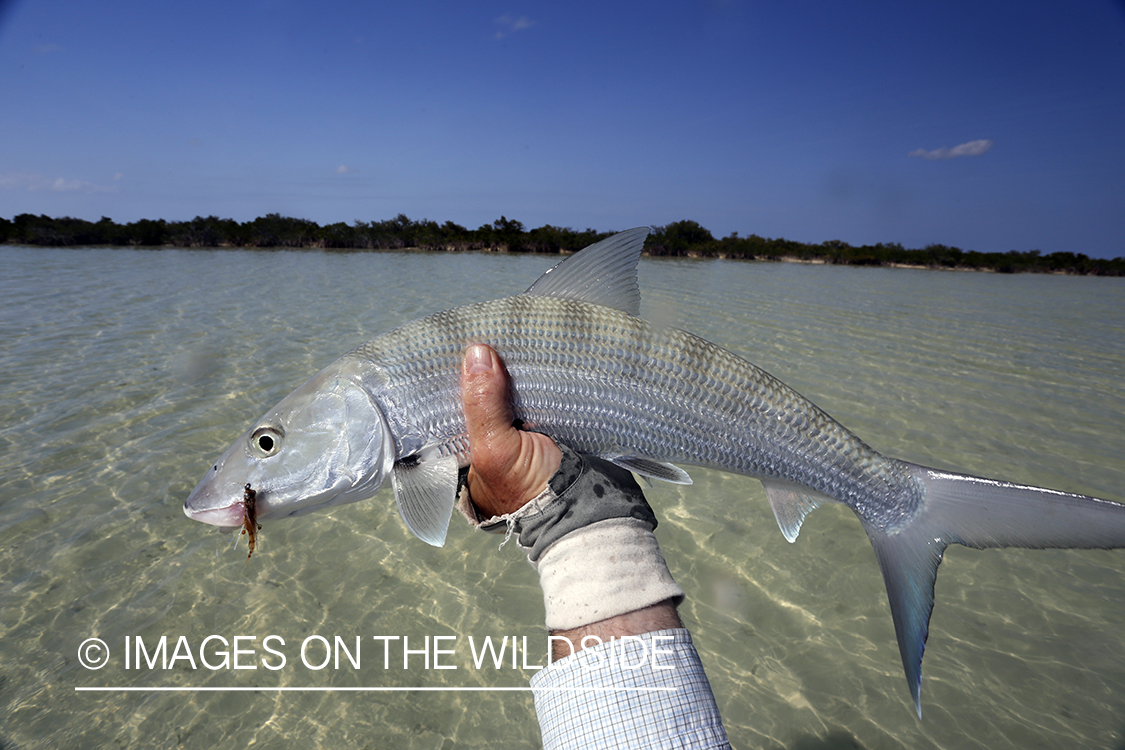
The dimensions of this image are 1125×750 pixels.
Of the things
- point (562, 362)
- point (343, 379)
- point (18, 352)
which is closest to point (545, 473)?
point (562, 362)

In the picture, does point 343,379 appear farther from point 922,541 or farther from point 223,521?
point 922,541

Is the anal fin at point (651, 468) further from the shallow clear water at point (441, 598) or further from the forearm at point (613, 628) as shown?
the shallow clear water at point (441, 598)

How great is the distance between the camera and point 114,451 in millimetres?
5512

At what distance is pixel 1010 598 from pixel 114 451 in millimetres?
8666

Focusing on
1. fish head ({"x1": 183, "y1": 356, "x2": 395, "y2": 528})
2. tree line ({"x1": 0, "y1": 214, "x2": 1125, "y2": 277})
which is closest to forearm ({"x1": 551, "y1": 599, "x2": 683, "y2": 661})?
fish head ({"x1": 183, "y1": 356, "x2": 395, "y2": 528})

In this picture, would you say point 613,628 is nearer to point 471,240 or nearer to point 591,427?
point 591,427

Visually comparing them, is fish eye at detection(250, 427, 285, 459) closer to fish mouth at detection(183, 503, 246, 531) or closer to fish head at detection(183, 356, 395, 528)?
fish head at detection(183, 356, 395, 528)

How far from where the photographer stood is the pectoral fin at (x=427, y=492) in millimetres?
2021

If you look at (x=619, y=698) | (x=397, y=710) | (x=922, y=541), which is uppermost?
(x=922, y=541)

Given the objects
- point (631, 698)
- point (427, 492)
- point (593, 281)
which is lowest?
point (631, 698)

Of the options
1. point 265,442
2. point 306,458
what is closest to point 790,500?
point 306,458

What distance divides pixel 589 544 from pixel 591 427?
577 millimetres

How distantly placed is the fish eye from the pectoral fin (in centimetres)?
47

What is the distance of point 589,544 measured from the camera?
1840 mm
